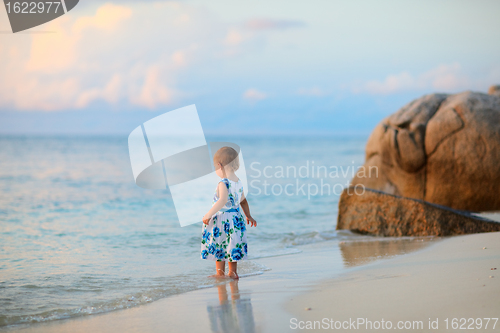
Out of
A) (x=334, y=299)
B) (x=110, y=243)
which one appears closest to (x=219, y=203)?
(x=334, y=299)

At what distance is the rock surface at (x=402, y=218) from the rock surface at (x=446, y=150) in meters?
2.00

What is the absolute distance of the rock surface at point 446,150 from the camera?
25.3 feet

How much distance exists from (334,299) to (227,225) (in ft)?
5.07

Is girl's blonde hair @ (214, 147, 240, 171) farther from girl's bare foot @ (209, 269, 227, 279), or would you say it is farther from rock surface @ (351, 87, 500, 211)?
rock surface @ (351, 87, 500, 211)

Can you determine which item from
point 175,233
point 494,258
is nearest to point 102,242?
point 175,233

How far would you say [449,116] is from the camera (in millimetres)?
7988

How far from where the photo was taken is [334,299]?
3023 mm

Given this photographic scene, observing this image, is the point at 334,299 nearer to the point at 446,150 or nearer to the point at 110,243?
the point at 110,243

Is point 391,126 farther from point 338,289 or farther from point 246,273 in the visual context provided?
point 338,289

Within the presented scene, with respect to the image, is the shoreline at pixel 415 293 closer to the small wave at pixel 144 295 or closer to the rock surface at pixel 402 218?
the small wave at pixel 144 295

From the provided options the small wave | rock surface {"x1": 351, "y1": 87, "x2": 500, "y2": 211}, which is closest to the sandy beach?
the small wave

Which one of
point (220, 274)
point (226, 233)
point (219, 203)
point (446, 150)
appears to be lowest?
point (446, 150)

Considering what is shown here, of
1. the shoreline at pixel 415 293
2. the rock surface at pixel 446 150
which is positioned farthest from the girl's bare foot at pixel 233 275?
the rock surface at pixel 446 150

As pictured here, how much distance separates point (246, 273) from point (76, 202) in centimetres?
797
